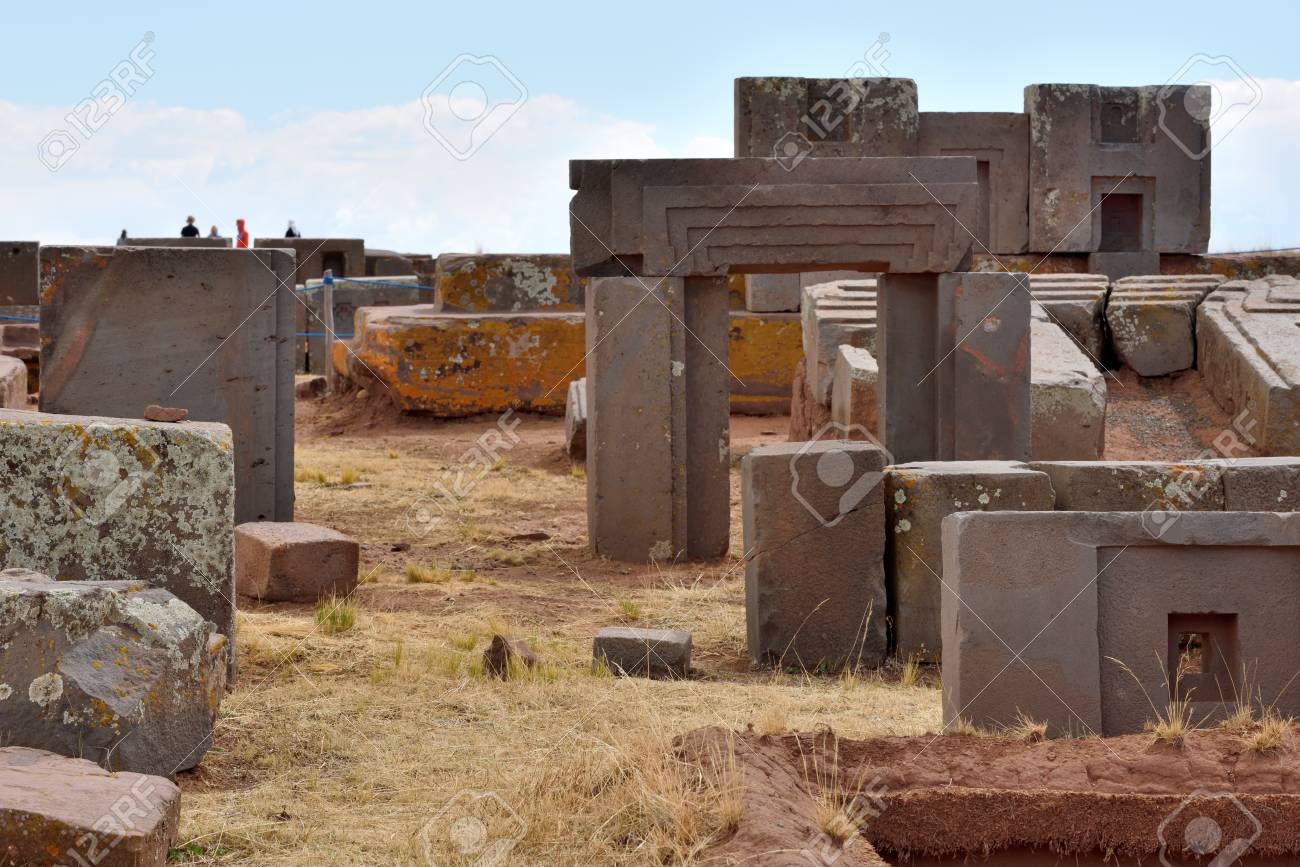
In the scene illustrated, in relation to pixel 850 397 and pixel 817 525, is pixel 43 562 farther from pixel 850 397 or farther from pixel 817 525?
pixel 850 397

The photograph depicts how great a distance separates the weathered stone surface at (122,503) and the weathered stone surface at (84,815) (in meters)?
1.39

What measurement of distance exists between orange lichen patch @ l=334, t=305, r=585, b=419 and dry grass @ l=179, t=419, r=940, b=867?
623cm

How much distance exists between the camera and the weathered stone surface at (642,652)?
5.95 metres

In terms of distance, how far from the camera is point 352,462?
499 inches

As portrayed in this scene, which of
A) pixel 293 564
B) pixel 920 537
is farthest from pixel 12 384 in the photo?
pixel 920 537

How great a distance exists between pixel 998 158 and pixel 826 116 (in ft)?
8.46

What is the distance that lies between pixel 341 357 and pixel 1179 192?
10.9 meters

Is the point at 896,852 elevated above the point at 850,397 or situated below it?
below

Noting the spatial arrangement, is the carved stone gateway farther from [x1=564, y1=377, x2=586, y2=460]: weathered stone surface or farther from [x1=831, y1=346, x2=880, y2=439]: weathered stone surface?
[x1=564, y1=377, x2=586, y2=460]: weathered stone surface

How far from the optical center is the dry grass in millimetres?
3699

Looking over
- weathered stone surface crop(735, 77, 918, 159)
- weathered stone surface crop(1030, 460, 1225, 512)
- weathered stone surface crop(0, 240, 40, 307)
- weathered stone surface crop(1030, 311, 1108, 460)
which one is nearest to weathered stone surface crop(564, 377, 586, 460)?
weathered stone surface crop(1030, 311, 1108, 460)

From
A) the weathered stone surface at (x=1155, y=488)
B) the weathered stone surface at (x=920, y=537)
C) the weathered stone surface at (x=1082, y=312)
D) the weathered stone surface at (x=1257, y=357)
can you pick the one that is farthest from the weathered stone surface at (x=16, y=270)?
the weathered stone surface at (x=1155, y=488)

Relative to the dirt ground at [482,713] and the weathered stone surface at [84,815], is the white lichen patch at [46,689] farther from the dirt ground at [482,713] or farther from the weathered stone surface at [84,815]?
the dirt ground at [482,713]

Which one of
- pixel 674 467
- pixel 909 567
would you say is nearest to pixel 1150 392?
pixel 674 467
